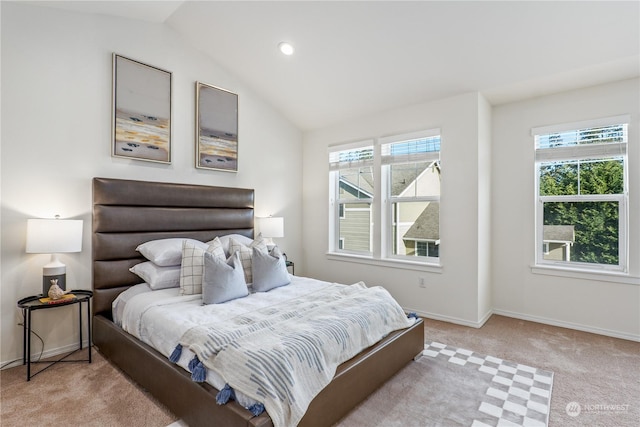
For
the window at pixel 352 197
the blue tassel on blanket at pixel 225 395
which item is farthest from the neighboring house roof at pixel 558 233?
the blue tassel on blanket at pixel 225 395

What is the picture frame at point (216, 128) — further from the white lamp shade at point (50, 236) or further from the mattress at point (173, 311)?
the mattress at point (173, 311)

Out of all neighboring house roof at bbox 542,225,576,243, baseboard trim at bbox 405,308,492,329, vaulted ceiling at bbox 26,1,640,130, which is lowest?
baseboard trim at bbox 405,308,492,329

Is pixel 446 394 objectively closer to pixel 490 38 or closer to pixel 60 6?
pixel 490 38

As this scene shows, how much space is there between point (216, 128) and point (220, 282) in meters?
2.07

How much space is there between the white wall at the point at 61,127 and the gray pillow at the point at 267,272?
4.46ft

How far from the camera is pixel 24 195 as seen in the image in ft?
8.58

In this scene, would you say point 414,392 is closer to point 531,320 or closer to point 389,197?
point 531,320

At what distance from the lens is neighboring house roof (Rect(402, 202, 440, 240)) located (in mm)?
3832

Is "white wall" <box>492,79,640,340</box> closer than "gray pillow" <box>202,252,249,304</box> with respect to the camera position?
No

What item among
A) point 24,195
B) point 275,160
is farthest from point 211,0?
point 24,195

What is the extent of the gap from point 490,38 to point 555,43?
0.51 meters

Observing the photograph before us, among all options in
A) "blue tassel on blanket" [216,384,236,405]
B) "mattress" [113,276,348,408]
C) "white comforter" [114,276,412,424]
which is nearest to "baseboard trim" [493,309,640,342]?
"white comforter" [114,276,412,424]

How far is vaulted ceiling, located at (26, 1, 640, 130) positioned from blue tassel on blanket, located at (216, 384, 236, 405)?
297cm

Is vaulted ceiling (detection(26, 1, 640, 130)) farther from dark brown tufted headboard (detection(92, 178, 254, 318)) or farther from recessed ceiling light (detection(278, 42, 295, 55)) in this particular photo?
dark brown tufted headboard (detection(92, 178, 254, 318))
